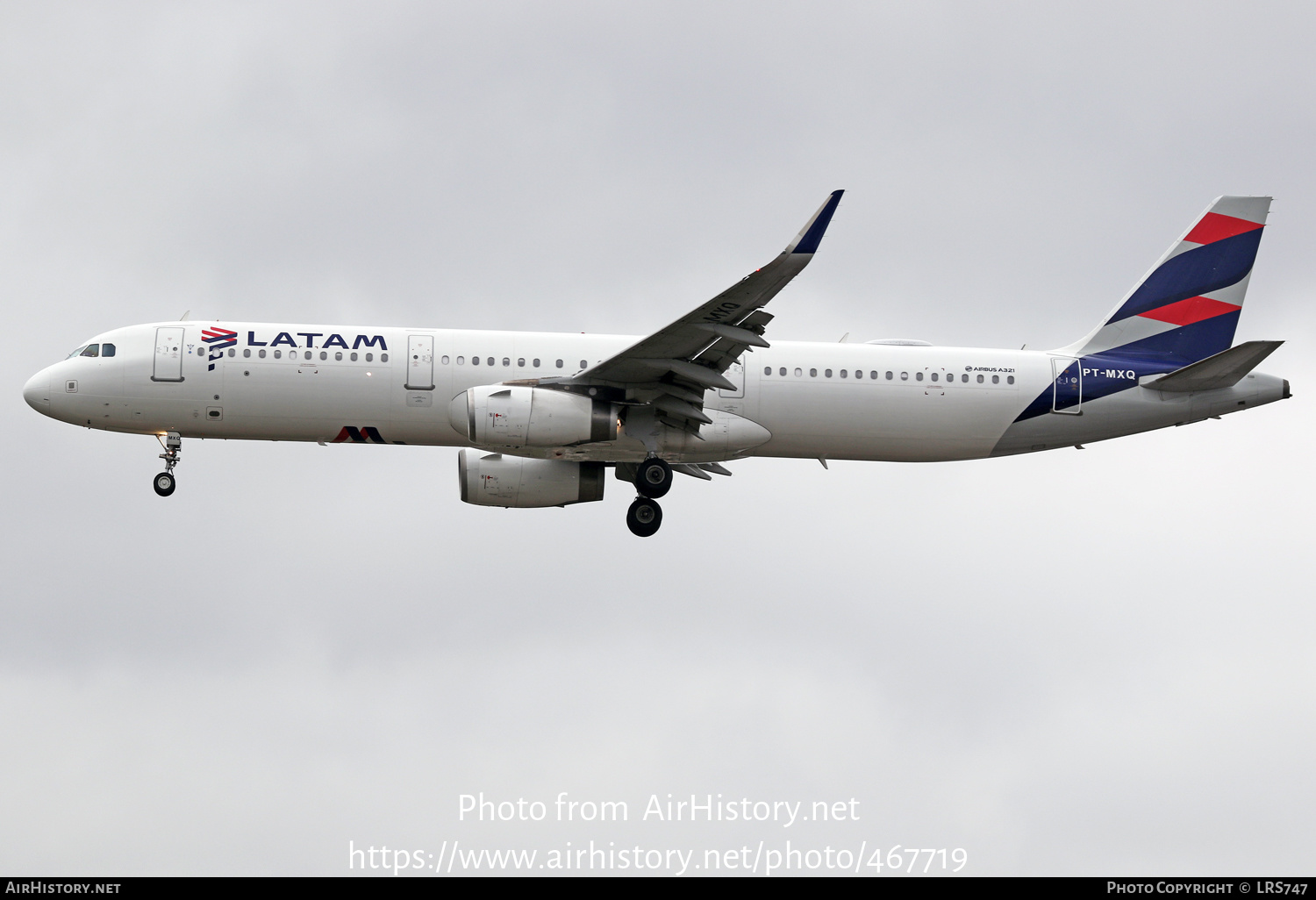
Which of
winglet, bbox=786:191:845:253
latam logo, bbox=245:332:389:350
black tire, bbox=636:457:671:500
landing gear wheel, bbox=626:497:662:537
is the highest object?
winglet, bbox=786:191:845:253

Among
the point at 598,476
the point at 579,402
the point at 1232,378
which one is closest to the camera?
the point at 579,402

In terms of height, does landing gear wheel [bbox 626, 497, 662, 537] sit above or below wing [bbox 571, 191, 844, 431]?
below

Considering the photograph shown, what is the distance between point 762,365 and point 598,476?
5.77m

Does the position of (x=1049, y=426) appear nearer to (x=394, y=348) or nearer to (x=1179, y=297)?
(x=1179, y=297)

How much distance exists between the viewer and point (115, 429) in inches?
1521

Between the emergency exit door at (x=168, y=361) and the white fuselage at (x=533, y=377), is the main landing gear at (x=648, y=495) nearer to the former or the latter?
the white fuselage at (x=533, y=377)

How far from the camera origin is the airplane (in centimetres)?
3650

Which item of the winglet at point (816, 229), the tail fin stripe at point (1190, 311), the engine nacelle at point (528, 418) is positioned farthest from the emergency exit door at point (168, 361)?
the tail fin stripe at point (1190, 311)

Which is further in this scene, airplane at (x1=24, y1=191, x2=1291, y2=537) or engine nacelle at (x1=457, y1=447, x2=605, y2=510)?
engine nacelle at (x1=457, y1=447, x2=605, y2=510)

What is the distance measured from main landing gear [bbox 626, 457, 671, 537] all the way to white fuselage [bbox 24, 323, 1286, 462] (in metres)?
0.49

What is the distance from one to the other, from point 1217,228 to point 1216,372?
6.14 m

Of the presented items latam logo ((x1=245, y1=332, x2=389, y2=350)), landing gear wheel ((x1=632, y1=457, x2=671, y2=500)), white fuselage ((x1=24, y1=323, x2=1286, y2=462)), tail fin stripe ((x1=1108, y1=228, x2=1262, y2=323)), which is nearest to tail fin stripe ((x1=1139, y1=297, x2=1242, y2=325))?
tail fin stripe ((x1=1108, y1=228, x2=1262, y2=323))

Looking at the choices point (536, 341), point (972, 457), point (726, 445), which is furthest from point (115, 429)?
point (972, 457)

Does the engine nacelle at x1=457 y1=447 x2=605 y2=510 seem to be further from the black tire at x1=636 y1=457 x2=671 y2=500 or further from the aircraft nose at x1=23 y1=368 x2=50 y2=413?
the aircraft nose at x1=23 y1=368 x2=50 y2=413
